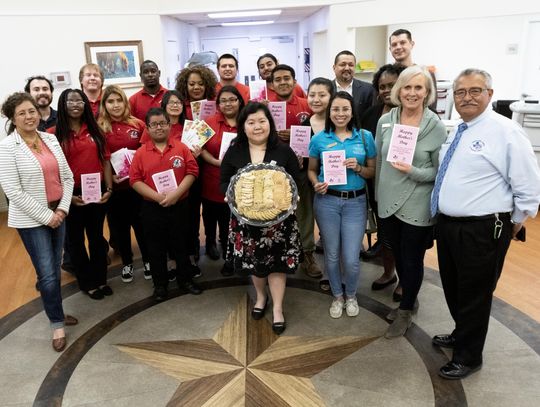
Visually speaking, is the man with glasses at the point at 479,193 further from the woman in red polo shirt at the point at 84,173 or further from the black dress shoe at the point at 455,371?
the woman in red polo shirt at the point at 84,173

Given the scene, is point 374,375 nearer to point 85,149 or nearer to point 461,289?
point 461,289

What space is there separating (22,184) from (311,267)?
232 centimetres

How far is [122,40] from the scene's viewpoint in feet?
19.7

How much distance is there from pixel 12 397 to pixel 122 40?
16.3 ft

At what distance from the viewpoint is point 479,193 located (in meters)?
2.12

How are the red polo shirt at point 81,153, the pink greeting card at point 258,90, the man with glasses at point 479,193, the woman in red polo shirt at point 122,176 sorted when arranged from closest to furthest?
the man with glasses at point 479,193
the red polo shirt at point 81,153
the woman in red polo shirt at point 122,176
the pink greeting card at point 258,90

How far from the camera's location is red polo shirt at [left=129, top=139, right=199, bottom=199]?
3092 mm

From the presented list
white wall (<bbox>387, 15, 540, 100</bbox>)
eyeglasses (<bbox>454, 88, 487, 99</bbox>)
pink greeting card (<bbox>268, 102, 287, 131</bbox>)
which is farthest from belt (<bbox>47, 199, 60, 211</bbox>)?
white wall (<bbox>387, 15, 540, 100</bbox>)

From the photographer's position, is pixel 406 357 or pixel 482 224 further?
pixel 406 357

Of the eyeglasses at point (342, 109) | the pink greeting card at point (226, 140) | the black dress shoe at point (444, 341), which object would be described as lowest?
the black dress shoe at point (444, 341)

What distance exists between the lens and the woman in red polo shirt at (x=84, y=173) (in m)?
2.99

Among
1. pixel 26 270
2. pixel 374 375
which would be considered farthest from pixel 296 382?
pixel 26 270

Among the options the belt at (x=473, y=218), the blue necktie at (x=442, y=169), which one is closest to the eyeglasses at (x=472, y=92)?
the blue necktie at (x=442, y=169)

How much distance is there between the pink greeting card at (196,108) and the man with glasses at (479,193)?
2002mm
